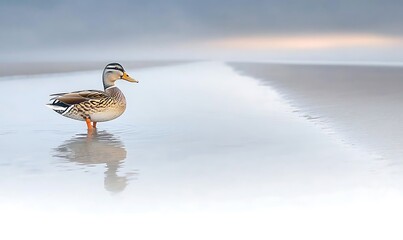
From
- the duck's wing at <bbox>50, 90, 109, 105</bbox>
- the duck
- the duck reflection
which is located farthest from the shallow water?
the duck's wing at <bbox>50, 90, 109, 105</bbox>

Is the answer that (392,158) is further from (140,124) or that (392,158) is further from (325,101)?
(325,101)

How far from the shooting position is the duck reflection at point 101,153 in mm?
4562

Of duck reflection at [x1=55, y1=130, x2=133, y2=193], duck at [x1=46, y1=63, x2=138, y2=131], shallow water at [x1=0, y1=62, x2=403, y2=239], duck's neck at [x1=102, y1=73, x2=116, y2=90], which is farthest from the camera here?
duck's neck at [x1=102, y1=73, x2=116, y2=90]

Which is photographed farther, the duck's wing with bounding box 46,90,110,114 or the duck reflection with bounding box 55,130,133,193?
the duck's wing with bounding box 46,90,110,114

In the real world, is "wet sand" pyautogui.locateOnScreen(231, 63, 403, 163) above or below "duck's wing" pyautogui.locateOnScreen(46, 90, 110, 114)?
below

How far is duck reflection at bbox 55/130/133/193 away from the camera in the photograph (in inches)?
180

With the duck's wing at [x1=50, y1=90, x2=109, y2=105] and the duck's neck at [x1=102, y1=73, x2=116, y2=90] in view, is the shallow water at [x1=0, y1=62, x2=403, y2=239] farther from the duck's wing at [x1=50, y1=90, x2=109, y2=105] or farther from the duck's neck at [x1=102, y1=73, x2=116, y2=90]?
the duck's neck at [x1=102, y1=73, x2=116, y2=90]

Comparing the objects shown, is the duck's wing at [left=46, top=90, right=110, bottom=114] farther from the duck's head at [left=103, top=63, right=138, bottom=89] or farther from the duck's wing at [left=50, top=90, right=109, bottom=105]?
the duck's head at [left=103, top=63, right=138, bottom=89]

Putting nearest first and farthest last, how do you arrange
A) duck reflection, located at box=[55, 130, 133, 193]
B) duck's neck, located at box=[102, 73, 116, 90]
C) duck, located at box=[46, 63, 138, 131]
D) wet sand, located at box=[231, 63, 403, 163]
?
duck reflection, located at box=[55, 130, 133, 193] → wet sand, located at box=[231, 63, 403, 163] → duck, located at box=[46, 63, 138, 131] → duck's neck, located at box=[102, 73, 116, 90]

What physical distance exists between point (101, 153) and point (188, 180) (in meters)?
1.35

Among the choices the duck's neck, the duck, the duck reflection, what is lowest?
the duck reflection

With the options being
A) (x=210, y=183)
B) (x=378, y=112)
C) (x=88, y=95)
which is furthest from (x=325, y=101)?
(x=210, y=183)

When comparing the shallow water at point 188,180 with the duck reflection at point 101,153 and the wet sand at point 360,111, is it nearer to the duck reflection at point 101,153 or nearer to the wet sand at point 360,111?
the duck reflection at point 101,153

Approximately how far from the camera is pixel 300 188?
426cm
